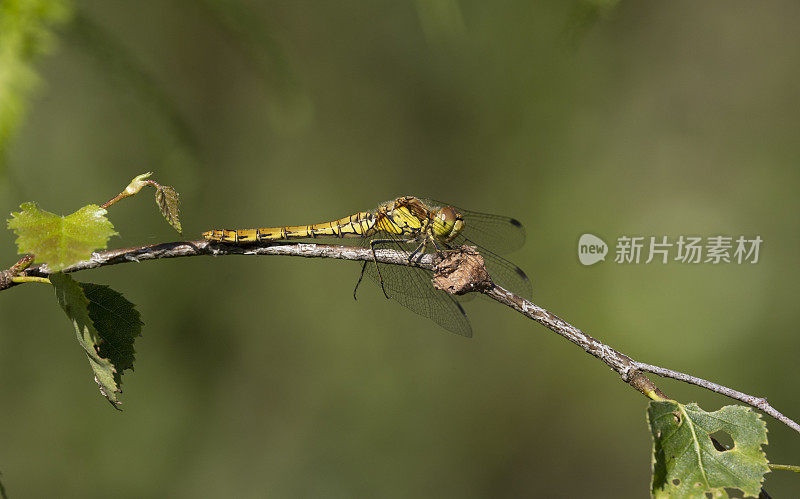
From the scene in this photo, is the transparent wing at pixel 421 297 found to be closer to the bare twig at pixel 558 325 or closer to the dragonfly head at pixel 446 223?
the dragonfly head at pixel 446 223

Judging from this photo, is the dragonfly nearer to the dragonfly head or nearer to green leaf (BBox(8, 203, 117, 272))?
the dragonfly head

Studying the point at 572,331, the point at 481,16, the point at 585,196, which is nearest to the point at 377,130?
the point at 481,16

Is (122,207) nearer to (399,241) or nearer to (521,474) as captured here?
(399,241)

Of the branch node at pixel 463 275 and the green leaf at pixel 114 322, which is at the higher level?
the branch node at pixel 463 275

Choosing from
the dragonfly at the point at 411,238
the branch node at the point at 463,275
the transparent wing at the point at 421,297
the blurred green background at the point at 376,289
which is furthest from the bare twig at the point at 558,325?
the blurred green background at the point at 376,289

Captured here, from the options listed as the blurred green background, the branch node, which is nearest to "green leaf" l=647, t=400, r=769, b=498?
the branch node

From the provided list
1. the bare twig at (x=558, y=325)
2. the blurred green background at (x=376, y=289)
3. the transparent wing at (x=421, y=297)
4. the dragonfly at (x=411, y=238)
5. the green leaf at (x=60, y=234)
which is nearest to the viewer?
the green leaf at (x=60, y=234)
